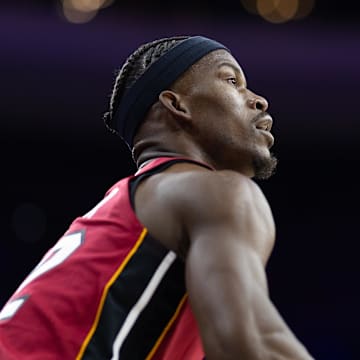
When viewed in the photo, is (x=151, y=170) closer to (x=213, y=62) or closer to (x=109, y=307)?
(x=109, y=307)

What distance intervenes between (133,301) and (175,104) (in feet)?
2.06

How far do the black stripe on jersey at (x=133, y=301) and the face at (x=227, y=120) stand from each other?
47cm

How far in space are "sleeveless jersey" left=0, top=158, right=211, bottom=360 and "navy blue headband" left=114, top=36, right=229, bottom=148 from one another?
1.52ft

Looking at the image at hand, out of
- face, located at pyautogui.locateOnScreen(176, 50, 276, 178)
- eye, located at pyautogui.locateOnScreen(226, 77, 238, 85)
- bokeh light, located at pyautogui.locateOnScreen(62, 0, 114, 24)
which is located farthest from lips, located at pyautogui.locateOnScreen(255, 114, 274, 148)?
bokeh light, located at pyautogui.locateOnScreen(62, 0, 114, 24)

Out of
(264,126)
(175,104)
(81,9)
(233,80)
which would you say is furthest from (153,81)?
(81,9)

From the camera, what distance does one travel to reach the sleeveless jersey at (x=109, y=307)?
1680 millimetres

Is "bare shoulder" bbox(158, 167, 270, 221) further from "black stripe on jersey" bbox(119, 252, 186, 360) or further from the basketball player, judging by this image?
"black stripe on jersey" bbox(119, 252, 186, 360)

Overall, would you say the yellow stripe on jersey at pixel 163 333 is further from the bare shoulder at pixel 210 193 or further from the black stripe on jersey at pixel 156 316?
the bare shoulder at pixel 210 193

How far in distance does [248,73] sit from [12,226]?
249 centimetres

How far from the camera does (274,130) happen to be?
6.59m

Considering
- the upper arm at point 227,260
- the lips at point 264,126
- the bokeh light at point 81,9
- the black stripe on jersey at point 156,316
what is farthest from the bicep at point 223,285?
the bokeh light at point 81,9

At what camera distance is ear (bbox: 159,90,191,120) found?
6.84ft

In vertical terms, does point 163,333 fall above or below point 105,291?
below

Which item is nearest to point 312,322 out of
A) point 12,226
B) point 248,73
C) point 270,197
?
point 270,197
